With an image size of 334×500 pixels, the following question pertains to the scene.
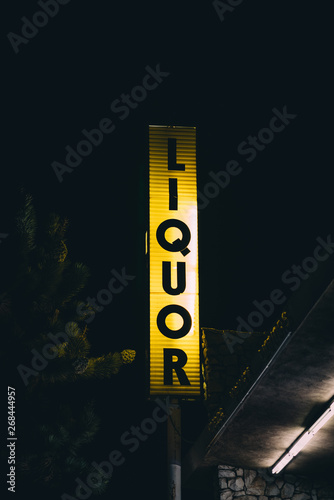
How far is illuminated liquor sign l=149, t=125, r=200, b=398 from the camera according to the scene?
1229 centimetres

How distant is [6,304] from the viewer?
7.30m

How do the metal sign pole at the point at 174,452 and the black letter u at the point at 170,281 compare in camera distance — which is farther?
the black letter u at the point at 170,281

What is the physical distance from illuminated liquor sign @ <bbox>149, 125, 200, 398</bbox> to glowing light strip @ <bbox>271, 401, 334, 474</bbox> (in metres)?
2.15

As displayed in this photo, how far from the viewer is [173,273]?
12.7 meters

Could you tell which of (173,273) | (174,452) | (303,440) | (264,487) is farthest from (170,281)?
(303,440)

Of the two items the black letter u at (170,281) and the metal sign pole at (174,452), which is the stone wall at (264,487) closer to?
the metal sign pole at (174,452)

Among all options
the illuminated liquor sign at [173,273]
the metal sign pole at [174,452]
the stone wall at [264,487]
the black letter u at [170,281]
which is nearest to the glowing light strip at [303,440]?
the stone wall at [264,487]

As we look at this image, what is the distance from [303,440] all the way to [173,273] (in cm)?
414

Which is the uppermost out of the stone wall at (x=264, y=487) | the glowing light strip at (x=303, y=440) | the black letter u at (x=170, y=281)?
the black letter u at (x=170, y=281)

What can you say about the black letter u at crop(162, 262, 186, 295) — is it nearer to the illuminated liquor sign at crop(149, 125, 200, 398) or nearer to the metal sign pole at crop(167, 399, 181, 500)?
the illuminated liquor sign at crop(149, 125, 200, 398)

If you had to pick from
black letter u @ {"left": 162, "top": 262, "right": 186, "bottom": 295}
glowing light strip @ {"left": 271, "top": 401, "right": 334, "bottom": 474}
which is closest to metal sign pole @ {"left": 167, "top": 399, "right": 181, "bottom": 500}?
glowing light strip @ {"left": 271, "top": 401, "right": 334, "bottom": 474}

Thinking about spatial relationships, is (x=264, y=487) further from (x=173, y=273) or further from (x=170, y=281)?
(x=173, y=273)

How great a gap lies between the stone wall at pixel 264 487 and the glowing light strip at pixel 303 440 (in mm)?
483

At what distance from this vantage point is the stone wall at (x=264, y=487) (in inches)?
432
